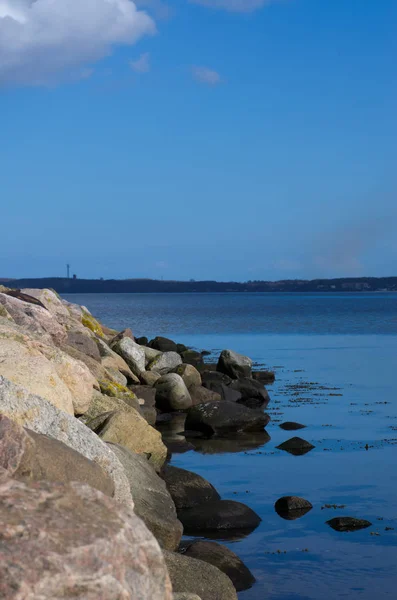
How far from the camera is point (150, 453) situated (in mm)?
14117

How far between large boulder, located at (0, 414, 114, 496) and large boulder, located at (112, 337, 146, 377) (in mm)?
19402

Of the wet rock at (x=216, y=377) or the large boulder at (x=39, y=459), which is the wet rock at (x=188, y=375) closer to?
the wet rock at (x=216, y=377)

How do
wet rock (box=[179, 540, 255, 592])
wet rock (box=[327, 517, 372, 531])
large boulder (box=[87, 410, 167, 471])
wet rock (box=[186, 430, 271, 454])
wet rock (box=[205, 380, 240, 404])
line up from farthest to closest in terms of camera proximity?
wet rock (box=[205, 380, 240, 404]) < wet rock (box=[186, 430, 271, 454]) < large boulder (box=[87, 410, 167, 471]) < wet rock (box=[327, 517, 372, 531]) < wet rock (box=[179, 540, 255, 592])

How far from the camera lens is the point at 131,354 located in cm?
2619

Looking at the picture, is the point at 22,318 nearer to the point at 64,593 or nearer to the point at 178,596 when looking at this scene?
the point at 178,596

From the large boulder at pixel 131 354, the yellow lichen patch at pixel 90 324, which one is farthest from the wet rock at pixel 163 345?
the large boulder at pixel 131 354

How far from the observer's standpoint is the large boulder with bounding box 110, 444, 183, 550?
1011 centimetres

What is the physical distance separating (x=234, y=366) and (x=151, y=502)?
20973 mm

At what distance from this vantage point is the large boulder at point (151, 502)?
33.2 ft

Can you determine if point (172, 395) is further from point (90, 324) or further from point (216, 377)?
point (90, 324)

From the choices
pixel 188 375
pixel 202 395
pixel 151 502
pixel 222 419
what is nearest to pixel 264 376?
pixel 188 375

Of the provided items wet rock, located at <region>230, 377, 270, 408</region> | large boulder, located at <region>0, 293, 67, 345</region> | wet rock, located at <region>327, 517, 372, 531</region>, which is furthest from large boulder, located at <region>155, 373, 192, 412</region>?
wet rock, located at <region>327, 517, 372, 531</region>

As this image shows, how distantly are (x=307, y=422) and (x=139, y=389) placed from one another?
5044mm

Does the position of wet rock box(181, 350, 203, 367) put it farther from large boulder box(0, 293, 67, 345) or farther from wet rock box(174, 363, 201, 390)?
large boulder box(0, 293, 67, 345)
